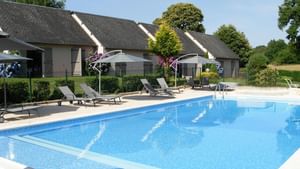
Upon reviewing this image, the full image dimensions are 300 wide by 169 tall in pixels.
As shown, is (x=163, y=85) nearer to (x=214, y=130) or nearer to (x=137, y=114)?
(x=137, y=114)

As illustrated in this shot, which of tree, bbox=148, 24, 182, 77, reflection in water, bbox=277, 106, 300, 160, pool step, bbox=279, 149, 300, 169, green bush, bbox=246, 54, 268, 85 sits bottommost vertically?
reflection in water, bbox=277, 106, 300, 160

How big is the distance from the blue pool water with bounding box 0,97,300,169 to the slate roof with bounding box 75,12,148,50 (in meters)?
15.9

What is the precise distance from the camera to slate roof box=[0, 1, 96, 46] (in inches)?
976

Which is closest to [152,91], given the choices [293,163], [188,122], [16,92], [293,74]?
[188,122]

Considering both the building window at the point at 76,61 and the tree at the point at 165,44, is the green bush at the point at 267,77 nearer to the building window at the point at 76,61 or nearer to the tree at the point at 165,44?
the tree at the point at 165,44

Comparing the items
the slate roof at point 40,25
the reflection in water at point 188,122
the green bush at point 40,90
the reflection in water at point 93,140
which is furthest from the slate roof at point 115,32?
the reflection in water at point 93,140

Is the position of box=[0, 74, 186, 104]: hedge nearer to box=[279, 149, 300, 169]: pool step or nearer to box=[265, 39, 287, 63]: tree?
box=[279, 149, 300, 169]: pool step

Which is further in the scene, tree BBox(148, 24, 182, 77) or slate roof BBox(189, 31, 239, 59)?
slate roof BBox(189, 31, 239, 59)

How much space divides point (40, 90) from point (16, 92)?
117 cm

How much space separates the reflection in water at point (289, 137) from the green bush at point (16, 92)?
32.4 ft

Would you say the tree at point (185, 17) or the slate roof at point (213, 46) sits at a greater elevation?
the tree at point (185, 17)

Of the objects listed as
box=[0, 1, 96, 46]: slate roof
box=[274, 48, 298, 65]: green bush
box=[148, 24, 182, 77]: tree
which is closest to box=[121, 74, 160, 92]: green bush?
box=[148, 24, 182, 77]: tree

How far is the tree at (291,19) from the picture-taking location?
45312 mm

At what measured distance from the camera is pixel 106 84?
18.7 metres
